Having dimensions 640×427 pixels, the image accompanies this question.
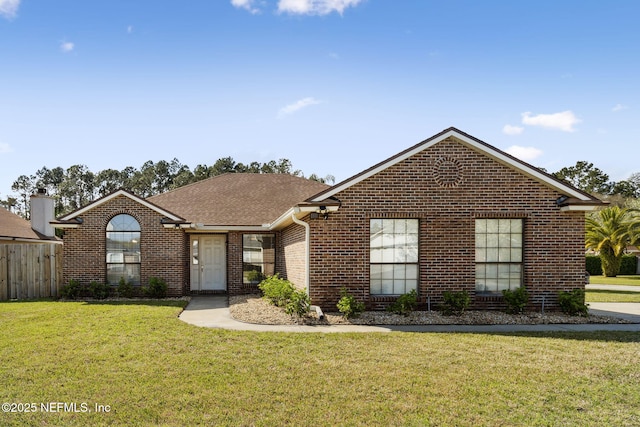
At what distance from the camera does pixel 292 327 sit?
30.8 feet

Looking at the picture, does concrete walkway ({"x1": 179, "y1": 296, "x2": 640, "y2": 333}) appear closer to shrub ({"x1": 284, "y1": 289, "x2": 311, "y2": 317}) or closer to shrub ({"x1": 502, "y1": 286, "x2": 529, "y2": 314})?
shrub ({"x1": 284, "y1": 289, "x2": 311, "y2": 317})

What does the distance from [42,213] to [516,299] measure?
21018 mm

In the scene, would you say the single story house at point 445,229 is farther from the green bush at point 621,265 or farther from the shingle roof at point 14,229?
the green bush at point 621,265

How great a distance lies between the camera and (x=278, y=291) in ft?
36.7

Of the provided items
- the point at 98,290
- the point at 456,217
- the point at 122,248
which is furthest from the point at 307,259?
the point at 98,290

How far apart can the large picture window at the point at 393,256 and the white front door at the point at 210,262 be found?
7677 millimetres

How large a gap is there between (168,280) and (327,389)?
11014 mm

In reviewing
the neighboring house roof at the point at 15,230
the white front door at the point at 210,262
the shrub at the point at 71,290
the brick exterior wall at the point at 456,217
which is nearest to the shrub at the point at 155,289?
the white front door at the point at 210,262

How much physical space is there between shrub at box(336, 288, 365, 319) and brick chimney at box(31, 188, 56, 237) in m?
17.1

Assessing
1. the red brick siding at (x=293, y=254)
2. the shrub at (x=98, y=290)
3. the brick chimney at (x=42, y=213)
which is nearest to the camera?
the red brick siding at (x=293, y=254)

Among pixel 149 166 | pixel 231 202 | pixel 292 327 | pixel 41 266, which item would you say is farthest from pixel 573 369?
pixel 149 166

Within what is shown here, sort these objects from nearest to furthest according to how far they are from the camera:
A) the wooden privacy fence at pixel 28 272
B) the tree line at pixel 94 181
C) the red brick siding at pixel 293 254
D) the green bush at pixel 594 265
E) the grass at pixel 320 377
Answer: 1. the grass at pixel 320 377
2. the red brick siding at pixel 293 254
3. the wooden privacy fence at pixel 28 272
4. the green bush at pixel 594 265
5. the tree line at pixel 94 181

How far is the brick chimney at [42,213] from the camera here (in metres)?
20.6

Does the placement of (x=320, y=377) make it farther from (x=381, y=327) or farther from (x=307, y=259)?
(x=307, y=259)
